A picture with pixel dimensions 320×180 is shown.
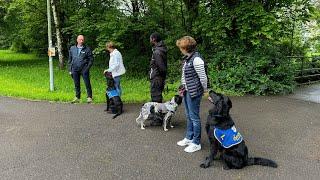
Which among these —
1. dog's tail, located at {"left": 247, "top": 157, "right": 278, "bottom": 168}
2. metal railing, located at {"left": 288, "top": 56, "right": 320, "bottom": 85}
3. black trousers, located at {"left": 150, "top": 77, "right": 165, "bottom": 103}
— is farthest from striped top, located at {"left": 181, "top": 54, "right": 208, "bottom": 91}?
metal railing, located at {"left": 288, "top": 56, "right": 320, "bottom": 85}

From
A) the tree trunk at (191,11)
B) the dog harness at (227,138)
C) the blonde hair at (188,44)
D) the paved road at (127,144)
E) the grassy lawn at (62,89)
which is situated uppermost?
the tree trunk at (191,11)

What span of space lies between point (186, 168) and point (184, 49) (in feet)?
5.93

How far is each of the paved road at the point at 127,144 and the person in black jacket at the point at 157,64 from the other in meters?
0.77

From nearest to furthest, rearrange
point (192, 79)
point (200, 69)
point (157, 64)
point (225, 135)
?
point (225, 135), point (200, 69), point (192, 79), point (157, 64)

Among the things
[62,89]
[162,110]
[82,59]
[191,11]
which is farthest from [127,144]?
[191,11]

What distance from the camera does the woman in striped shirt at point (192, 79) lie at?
663 centimetres

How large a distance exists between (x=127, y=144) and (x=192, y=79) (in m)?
1.69

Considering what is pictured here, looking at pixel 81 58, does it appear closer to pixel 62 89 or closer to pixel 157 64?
pixel 157 64

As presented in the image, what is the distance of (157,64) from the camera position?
827 centimetres

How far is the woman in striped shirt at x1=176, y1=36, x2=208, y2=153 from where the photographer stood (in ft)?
21.7

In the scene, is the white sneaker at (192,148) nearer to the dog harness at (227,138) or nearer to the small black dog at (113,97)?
the dog harness at (227,138)

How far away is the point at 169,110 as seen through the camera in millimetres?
8172

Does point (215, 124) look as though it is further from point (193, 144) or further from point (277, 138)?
point (277, 138)

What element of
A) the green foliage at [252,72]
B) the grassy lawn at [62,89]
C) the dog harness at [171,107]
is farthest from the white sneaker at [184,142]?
the green foliage at [252,72]
